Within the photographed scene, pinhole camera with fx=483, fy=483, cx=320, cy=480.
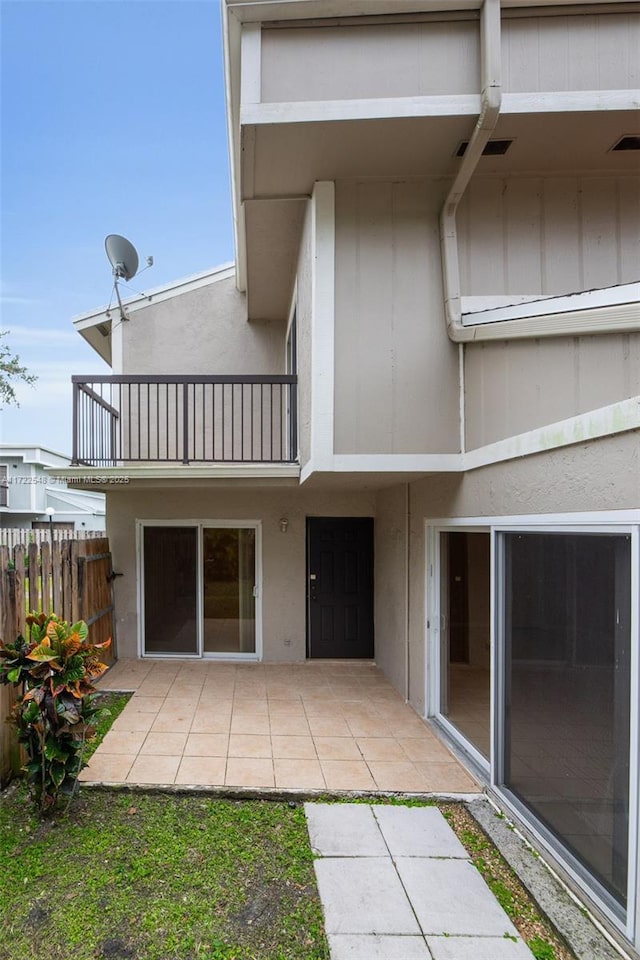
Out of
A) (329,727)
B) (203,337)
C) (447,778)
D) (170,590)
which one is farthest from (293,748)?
(203,337)

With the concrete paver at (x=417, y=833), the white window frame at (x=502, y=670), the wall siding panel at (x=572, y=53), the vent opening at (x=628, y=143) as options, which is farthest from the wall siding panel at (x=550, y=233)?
the concrete paver at (x=417, y=833)

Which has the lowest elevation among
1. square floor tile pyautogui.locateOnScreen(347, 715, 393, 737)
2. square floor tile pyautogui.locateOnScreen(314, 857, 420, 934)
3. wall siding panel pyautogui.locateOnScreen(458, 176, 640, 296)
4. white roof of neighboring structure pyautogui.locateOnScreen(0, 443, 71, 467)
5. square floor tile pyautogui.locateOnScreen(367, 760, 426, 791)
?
square floor tile pyautogui.locateOnScreen(347, 715, 393, 737)

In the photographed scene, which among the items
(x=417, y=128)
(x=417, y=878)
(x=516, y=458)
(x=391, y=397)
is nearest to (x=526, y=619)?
(x=516, y=458)

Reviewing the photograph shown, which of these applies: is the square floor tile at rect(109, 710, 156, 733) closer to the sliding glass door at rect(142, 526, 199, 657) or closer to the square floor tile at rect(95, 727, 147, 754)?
the square floor tile at rect(95, 727, 147, 754)

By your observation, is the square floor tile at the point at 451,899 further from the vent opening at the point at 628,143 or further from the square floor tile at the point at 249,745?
the vent opening at the point at 628,143

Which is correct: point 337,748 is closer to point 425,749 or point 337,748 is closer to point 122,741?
point 425,749

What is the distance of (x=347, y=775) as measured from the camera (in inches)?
146

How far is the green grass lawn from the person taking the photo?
221cm

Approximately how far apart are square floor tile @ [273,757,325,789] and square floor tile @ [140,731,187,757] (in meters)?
0.86

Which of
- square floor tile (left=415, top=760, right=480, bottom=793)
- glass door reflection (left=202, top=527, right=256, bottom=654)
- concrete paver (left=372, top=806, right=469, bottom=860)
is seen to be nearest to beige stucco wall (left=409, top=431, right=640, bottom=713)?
square floor tile (left=415, top=760, right=480, bottom=793)

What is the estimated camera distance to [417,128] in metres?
3.62

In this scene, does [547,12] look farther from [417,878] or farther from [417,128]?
[417,878]

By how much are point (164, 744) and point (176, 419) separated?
124 inches

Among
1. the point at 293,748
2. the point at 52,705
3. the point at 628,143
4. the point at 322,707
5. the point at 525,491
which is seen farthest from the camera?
the point at 322,707
